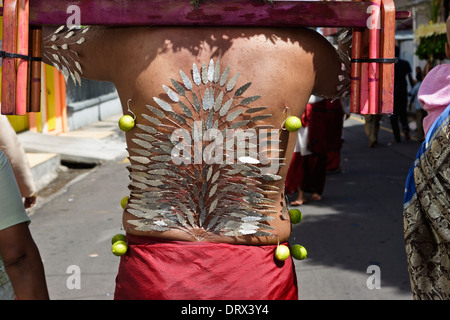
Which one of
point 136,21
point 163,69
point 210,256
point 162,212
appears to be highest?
point 136,21

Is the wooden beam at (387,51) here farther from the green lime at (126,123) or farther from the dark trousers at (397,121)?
the dark trousers at (397,121)

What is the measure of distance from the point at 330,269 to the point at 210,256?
313 centimetres

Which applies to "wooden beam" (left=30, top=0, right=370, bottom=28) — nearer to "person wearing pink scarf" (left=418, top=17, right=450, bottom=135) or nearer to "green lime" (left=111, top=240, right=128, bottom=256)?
"person wearing pink scarf" (left=418, top=17, right=450, bottom=135)

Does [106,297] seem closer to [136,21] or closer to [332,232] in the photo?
[332,232]

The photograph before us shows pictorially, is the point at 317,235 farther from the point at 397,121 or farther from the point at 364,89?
the point at 397,121

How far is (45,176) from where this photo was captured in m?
8.99

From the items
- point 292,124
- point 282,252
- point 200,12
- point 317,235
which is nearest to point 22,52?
point 200,12

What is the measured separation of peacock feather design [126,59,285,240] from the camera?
214cm

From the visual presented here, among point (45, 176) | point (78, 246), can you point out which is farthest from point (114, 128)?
point (78, 246)

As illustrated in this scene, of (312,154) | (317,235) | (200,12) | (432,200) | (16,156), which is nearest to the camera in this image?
(200,12)

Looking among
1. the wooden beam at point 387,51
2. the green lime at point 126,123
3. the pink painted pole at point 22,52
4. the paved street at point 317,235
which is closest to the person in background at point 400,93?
the paved street at point 317,235

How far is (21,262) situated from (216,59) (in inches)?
33.8

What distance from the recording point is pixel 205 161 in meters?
2.16

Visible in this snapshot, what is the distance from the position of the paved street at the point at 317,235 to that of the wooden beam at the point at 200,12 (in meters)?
2.82
